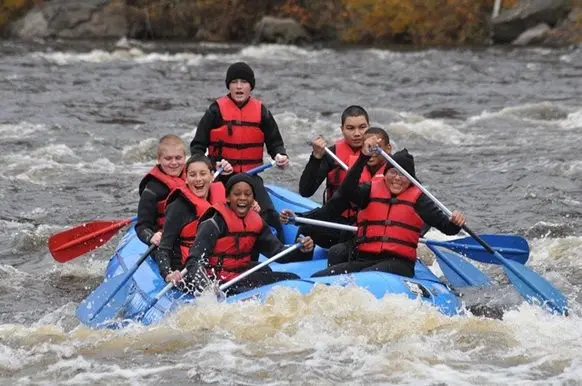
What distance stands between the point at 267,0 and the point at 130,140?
1726 cm

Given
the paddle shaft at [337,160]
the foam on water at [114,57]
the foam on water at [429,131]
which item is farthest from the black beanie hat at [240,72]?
the foam on water at [114,57]

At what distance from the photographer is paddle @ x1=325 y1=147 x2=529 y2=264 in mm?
7707

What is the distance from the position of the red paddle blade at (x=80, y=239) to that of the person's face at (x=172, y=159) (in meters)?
0.70

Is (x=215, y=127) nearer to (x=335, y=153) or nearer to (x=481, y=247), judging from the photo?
(x=335, y=153)

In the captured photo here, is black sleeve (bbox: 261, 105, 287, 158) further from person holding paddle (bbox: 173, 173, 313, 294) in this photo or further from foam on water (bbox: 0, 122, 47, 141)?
foam on water (bbox: 0, 122, 47, 141)

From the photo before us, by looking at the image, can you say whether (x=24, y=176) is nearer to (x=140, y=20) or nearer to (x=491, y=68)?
(x=491, y=68)

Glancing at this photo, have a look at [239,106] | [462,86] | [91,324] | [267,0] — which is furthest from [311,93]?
[267,0]

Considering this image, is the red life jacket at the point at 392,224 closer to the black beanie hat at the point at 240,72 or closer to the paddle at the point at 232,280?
the paddle at the point at 232,280

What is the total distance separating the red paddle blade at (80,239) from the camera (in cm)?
852

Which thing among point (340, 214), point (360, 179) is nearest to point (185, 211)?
point (340, 214)

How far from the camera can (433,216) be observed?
7.30 m

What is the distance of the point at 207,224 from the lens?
282 inches

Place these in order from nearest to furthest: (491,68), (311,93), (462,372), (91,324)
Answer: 1. (462,372)
2. (91,324)
3. (311,93)
4. (491,68)

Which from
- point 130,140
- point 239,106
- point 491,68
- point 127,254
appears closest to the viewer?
point 127,254
